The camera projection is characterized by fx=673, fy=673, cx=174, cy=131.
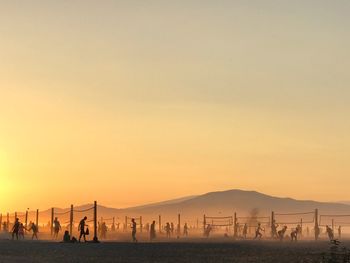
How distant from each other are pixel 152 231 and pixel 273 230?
15.4 m

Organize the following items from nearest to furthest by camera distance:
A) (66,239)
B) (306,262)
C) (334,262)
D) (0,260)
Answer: (334,262), (306,262), (0,260), (66,239)

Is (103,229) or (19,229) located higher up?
(19,229)

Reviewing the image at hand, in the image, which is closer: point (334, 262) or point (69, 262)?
point (334, 262)

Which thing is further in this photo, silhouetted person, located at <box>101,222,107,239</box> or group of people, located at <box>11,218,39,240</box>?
silhouetted person, located at <box>101,222,107,239</box>

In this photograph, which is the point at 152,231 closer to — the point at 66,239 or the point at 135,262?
the point at 66,239

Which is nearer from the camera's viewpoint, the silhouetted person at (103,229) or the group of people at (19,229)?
the group of people at (19,229)

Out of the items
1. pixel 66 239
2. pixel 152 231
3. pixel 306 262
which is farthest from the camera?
pixel 152 231

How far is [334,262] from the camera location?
64.4ft

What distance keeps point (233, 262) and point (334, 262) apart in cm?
718

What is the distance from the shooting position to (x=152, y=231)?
224ft

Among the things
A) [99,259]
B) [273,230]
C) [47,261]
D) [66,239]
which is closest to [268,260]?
[99,259]

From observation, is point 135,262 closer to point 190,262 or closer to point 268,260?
point 190,262

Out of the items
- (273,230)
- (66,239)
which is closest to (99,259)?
(66,239)

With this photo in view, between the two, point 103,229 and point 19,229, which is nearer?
point 19,229
